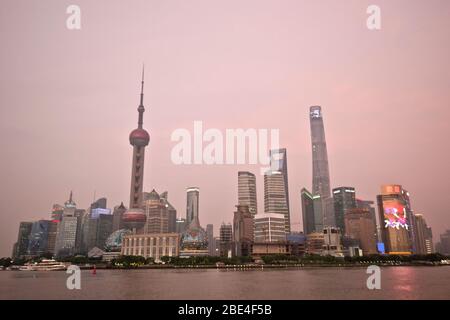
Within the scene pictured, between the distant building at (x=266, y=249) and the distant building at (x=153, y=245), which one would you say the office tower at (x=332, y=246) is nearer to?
the distant building at (x=266, y=249)

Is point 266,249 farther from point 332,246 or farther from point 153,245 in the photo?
point 153,245

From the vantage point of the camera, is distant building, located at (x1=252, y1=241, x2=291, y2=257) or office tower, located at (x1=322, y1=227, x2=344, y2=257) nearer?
distant building, located at (x1=252, y1=241, x2=291, y2=257)

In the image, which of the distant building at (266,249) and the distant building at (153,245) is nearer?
the distant building at (266,249)

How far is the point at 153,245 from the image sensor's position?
17925 centimetres

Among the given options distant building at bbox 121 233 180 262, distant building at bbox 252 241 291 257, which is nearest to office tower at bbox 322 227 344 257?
distant building at bbox 252 241 291 257

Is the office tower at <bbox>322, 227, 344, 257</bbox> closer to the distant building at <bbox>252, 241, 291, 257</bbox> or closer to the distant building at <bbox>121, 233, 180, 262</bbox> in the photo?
the distant building at <bbox>252, 241, 291, 257</bbox>

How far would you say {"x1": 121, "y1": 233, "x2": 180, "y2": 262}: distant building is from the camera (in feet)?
574

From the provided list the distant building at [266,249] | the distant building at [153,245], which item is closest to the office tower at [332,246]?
the distant building at [266,249]

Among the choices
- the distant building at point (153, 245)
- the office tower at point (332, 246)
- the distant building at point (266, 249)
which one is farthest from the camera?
the office tower at point (332, 246)

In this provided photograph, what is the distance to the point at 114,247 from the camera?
611 ft

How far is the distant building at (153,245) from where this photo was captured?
17488cm
